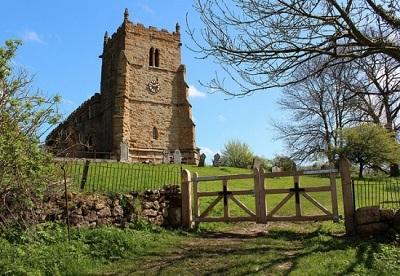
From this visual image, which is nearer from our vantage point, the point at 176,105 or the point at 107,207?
the point at 107,207

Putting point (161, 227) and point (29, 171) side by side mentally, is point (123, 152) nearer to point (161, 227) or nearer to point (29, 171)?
point (161, 227)

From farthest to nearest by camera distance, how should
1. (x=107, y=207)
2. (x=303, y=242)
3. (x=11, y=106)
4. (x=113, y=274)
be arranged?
(x=107, y=207), (x=303, y=242), (x=11, y=106), (x=113, y=274)

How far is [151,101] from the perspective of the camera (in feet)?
149

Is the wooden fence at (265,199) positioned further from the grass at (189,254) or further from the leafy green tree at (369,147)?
Result: the leafy green tree at (369,147)

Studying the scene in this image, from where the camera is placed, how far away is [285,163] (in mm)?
35781

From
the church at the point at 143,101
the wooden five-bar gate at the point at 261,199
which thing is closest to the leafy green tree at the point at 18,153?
the wooden five-bar gate at the point at 261,199

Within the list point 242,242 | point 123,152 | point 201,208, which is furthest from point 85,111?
point 242,242

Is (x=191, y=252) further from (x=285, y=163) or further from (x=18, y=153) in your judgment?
(x=285, y=163)

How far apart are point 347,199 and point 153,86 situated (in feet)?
119

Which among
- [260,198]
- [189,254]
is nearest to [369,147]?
[260,198]

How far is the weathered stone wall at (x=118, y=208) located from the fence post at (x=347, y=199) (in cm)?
463

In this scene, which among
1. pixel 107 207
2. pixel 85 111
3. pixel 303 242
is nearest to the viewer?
pixel 303 242

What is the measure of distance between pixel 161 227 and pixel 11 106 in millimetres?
5300

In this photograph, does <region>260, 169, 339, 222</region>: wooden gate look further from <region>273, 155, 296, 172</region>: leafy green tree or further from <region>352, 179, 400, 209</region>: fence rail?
<region>273, 155, 296, 172</region>: leafy green tree
